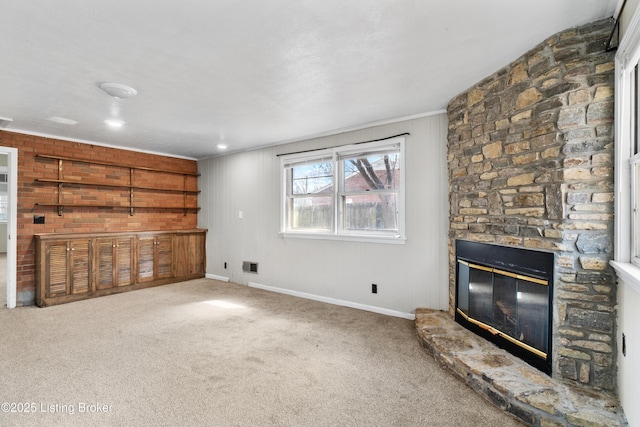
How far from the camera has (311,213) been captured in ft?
15.5

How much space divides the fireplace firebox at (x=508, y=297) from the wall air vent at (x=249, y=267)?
3146 mm

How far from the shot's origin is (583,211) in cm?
202

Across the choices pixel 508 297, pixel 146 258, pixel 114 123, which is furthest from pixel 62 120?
pixel 508 297

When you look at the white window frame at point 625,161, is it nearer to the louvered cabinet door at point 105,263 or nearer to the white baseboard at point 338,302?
the white baseboard at point 338,302

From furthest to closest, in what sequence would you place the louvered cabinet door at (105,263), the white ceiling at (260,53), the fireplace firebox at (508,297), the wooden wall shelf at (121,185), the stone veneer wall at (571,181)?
the louvered cabinet door at (105,263)
the wooden wall shelf at (121,185)
the fireplace firebox at (508,297)
the stone veneer wall at (571,181)
the white ceiling at (260,53)

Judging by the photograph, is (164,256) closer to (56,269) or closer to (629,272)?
(56,269)

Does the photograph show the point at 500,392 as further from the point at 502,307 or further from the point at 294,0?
the point at 294,0

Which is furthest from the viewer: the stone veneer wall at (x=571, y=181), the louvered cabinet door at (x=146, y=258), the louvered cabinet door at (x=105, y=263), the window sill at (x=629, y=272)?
the louvered cabinet door at (x=146, y=258)

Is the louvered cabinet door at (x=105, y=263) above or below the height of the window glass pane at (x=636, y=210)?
below

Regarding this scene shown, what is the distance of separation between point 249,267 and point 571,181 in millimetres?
4399

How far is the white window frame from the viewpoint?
1.83 m

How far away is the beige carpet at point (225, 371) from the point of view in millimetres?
1984

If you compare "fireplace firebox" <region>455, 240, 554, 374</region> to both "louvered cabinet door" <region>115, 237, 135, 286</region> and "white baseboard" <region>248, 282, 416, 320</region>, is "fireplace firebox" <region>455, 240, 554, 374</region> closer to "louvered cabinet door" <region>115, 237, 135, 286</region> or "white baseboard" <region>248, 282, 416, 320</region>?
"white baseboard" <region>248, 282, 416, 320</region>

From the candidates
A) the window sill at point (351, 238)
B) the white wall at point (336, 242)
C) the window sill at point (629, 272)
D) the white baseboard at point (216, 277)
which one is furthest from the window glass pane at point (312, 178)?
the window sill at point (629, 272)
